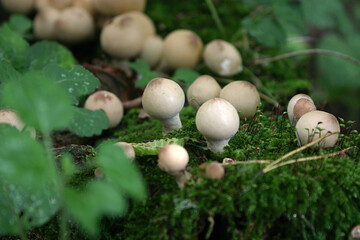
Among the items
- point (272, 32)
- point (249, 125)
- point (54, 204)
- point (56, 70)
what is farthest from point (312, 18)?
→ point (54, 204)

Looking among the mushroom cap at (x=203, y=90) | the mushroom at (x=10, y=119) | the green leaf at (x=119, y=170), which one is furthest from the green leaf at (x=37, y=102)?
the mushroom cap at (x=203, y=90)

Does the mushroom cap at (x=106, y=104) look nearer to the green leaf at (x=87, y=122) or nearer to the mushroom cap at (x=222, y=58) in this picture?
the green leaf at (x=87, y=122)

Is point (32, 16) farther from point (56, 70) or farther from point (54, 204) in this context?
point (54, 204)

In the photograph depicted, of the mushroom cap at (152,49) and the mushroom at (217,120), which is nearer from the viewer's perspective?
the mushroom at (217,120)

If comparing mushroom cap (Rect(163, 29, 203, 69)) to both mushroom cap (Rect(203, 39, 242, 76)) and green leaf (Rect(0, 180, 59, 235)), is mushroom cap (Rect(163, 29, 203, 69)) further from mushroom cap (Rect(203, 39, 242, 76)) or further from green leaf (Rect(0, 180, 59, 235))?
green leaf (Rect(0, 180, 59, 235))

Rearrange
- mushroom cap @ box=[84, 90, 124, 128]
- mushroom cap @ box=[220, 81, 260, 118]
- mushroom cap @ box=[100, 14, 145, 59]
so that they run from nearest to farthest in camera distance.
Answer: mushroom cap @ box=[220, 81, 260, 118] → mushroom cap @ box=[84, 90, 124, 128] → mushroom cap @ box=[100, 14, 145, 59]

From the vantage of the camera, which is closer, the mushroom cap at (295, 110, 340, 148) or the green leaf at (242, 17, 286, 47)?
the mushroom cap at (295, 110, 340, 148)

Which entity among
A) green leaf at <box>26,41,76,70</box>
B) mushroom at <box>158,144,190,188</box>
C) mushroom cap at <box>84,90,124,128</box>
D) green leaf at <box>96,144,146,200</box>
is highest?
green leaf at <box>96,144,146,200</box>

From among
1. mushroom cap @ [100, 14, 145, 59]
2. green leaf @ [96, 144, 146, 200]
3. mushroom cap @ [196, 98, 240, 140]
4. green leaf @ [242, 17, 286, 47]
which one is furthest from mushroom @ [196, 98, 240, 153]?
green leaf @ [242, 17, 286, 47]
